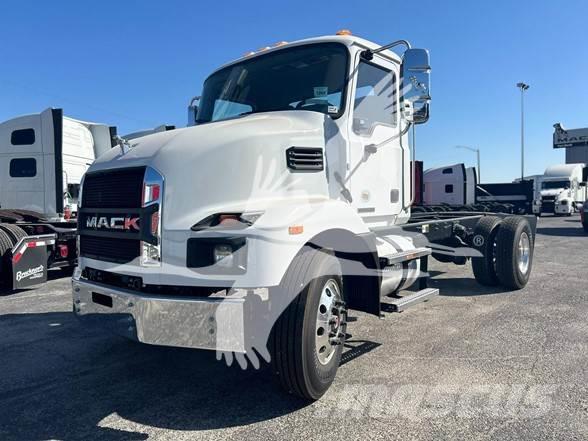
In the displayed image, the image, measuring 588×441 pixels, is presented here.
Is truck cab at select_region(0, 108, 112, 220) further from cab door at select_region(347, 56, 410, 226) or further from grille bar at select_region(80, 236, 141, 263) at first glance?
cab door at select_region(347, 56, 410, 226)

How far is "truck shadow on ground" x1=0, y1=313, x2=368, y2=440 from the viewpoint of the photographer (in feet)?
10.7

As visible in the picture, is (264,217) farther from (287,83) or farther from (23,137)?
(23,137)

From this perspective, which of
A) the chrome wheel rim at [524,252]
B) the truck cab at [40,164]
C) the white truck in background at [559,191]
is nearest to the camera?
the chrome wheel rim at [524,252]

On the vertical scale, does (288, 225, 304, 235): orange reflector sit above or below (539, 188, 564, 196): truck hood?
below

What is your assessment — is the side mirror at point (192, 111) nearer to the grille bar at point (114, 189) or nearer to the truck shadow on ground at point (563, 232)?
the grille bar at point (114, 189)

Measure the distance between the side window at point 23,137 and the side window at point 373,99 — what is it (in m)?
7.93

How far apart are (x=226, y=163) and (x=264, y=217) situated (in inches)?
19.3

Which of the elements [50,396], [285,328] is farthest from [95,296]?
[285,328]

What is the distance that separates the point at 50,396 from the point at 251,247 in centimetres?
206

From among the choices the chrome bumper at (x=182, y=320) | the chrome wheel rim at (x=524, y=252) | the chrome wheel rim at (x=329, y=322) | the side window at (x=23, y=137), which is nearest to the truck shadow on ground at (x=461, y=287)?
the chrome wheel rim at (x=524, y=252)

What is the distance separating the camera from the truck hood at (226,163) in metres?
3.30

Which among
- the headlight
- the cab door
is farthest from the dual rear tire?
the headlight

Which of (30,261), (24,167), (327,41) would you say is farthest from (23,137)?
(327,41)

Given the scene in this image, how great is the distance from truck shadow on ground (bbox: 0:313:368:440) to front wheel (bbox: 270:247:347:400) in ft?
0.79
